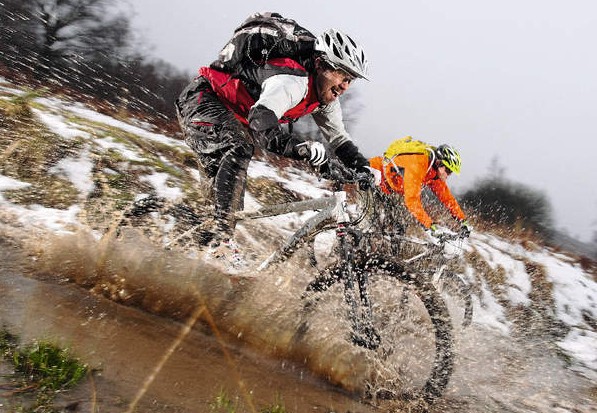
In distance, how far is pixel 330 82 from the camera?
321 cm

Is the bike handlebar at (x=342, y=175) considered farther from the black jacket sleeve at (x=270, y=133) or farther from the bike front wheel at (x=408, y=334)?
the bike front wheel at (x=408, y=334)

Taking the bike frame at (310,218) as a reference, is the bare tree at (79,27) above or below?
above

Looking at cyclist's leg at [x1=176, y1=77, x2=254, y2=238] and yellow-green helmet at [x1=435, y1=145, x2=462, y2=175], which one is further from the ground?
yellow-green helmet at [x1=435, y1=145, x2=462, y2=175]

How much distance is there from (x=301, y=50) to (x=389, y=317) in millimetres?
2184

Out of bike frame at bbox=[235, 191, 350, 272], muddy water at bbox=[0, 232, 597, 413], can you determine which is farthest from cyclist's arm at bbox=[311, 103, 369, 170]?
muddy water at bbox=[0, 232, 597, 413]

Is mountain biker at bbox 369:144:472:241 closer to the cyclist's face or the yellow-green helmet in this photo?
the yellow-green helmet

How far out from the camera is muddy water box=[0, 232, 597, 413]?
8.21 feet

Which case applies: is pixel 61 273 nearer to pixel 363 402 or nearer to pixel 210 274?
pixel 210 274

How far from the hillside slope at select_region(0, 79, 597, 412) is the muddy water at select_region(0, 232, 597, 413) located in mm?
18

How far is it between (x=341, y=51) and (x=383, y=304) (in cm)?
192

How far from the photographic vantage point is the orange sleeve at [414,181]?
4.92 meters

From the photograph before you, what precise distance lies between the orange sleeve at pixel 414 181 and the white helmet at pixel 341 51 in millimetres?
2119

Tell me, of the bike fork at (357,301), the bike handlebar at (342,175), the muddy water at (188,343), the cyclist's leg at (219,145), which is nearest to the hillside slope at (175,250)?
the muddy water at (188,343)

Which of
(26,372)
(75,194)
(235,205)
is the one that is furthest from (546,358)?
(75,194)
